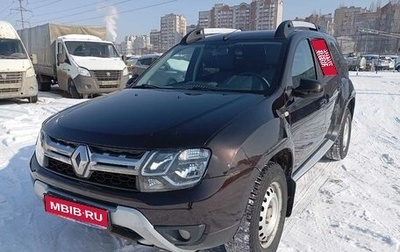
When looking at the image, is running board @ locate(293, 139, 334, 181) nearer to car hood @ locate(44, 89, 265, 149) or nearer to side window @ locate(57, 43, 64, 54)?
car hood @ locate(44, 89, 265, 149)

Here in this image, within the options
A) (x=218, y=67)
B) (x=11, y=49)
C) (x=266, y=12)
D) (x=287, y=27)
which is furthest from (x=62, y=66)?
(x=266, y=12)

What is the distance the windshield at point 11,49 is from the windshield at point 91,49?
184cm

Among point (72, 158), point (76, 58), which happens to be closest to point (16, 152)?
point (72, 158)

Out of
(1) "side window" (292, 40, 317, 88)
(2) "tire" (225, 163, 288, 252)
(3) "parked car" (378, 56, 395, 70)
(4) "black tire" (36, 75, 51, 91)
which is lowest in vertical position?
(3) "parked car" (378, 56, 395, 70)

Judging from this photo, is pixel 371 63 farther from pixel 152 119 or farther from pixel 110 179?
pixel 110 179

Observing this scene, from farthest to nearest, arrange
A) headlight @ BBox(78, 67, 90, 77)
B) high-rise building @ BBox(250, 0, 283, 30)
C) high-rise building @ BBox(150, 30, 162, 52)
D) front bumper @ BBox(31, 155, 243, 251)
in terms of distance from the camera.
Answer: high-rise building @ BBox(150, 30, 162, 52)
high-rise building @ BBox(250, 0, 283, 30)
headlight @ BBox(78, 67, 90, 77)
front bumper @ BBox(31, 155, 243, 251)

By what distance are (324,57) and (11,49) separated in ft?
30.5

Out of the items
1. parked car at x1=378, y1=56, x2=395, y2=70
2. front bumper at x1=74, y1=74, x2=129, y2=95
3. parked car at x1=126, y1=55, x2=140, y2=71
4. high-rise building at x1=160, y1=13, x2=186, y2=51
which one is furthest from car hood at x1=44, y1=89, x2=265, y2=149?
high-rise building at x1=160, y1=13, x2=186, y2=51

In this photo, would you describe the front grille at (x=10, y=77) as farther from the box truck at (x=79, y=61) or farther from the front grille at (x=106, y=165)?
the front grille at (x=106, y=165)

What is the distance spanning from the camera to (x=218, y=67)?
3389mm

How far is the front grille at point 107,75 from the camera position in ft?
37.7

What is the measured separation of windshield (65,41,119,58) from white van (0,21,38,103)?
1955 mm

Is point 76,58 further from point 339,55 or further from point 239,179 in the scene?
point 239,179

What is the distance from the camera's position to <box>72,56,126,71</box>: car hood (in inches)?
452
